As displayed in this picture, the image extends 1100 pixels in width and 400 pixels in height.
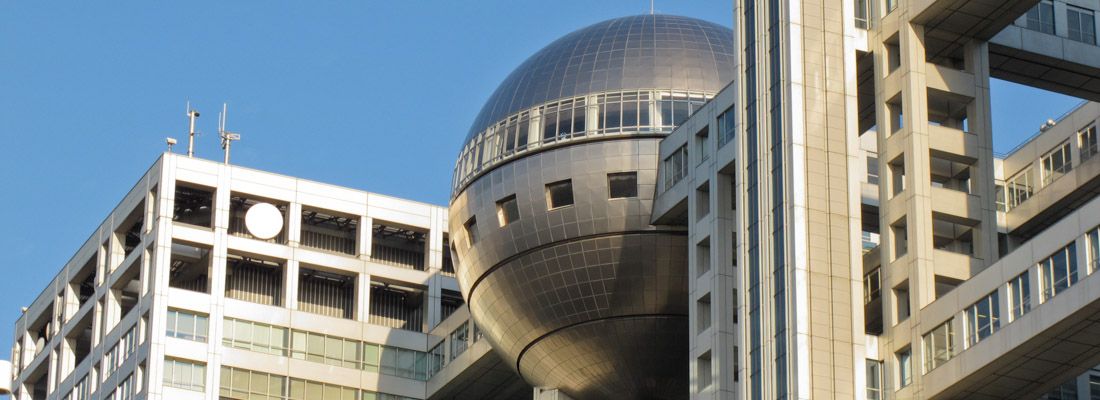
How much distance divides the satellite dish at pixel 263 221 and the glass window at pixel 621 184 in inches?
1056

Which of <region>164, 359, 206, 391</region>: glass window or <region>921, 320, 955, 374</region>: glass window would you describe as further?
<region>164, 359, 206, 391</region>: glass window

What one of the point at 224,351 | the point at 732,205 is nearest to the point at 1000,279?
the point at 732,205

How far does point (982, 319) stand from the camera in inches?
2844

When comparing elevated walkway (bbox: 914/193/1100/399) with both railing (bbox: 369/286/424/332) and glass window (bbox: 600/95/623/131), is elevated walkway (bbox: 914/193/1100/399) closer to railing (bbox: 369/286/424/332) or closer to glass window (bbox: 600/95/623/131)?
glass window (bbox: 600/95/623/131)

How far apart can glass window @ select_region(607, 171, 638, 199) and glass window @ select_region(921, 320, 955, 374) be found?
1671 cm

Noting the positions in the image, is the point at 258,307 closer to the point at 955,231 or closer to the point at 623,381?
the point at 623,381

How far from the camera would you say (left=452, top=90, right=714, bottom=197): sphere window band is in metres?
88.6

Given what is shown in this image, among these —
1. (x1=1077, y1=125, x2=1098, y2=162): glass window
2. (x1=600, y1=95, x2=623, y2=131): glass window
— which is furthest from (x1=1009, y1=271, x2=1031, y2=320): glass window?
(x1=600, y1=95, x2=623, y2=131): glass window

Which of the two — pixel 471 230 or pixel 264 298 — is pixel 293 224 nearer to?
pixel 264 298

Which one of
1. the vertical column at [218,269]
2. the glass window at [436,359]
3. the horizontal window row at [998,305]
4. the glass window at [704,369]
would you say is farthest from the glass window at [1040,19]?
the vertical column at [218,269]

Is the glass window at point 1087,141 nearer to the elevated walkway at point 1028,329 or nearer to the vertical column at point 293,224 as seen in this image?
the elevated walkway at point 1028,329

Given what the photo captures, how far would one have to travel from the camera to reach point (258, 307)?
109 m

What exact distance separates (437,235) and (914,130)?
41.5 m

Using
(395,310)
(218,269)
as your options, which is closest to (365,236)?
(395,310)
